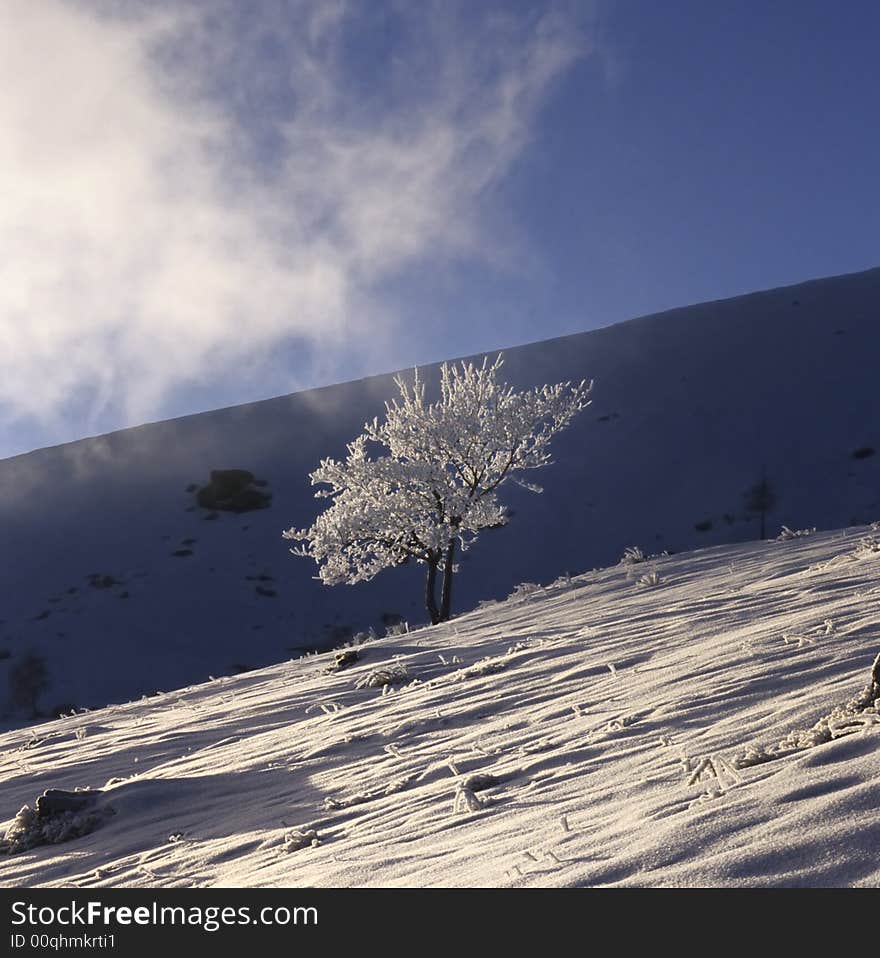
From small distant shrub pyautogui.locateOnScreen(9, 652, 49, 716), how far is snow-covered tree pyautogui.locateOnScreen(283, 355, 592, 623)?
2124cm

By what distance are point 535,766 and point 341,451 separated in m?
55.8

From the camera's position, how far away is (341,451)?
5916cm

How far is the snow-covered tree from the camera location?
19.1 meters

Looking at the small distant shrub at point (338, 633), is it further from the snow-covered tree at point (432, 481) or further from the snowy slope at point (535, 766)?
the snowy slope at point (535, 766)

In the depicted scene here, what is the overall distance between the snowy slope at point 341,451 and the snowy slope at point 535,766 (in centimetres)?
3169

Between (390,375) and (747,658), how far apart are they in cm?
6635

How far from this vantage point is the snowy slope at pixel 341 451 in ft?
139

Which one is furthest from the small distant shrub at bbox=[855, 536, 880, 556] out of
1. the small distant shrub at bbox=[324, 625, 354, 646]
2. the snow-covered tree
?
the small distant shrub at bbox=[324, 625, 354, 646]

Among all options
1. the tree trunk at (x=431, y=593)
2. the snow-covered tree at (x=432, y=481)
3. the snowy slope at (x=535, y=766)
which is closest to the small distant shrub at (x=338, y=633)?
the snow-covered tree at (x=432, y=481)

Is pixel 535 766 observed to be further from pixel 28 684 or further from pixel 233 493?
pixel 233 493

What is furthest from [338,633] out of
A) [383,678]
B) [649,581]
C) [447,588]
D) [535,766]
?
[535,766]

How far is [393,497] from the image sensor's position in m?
19.2
